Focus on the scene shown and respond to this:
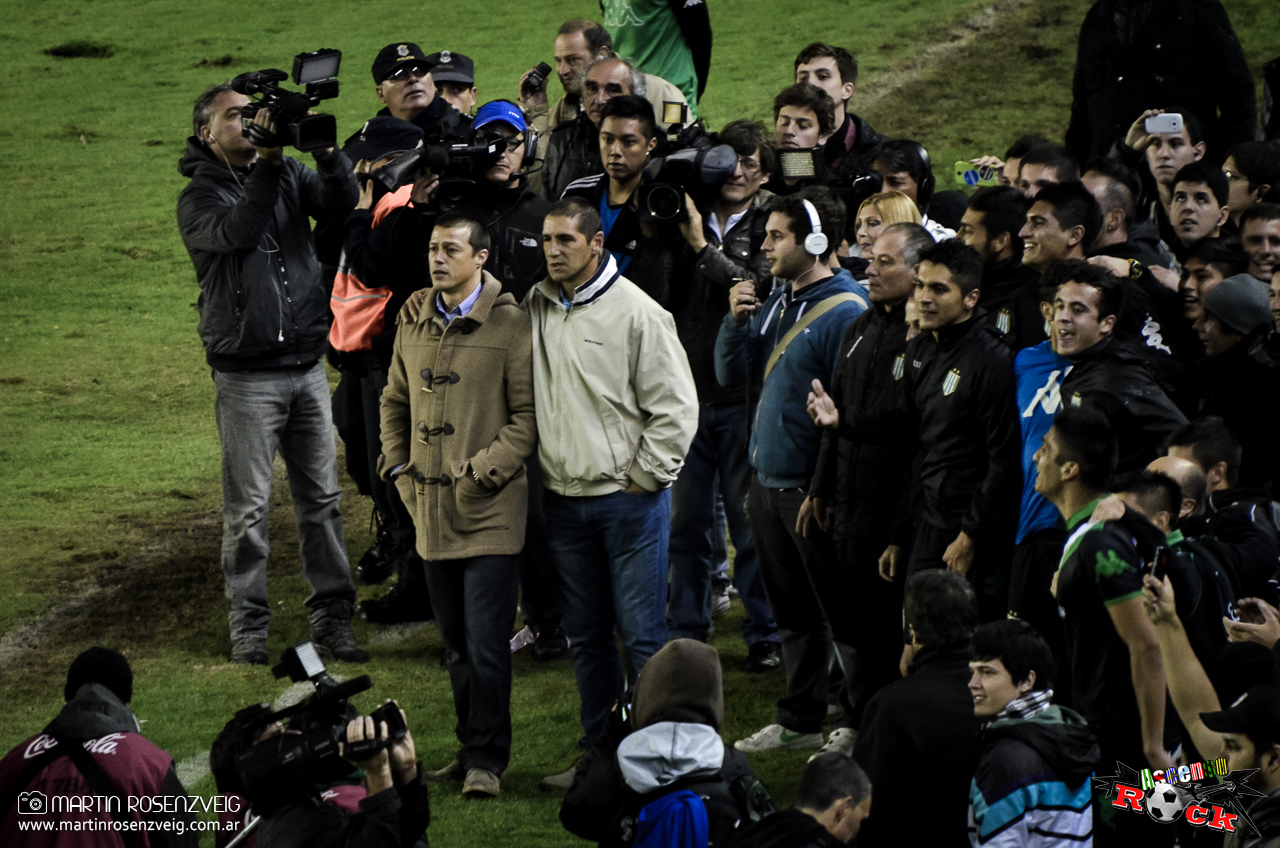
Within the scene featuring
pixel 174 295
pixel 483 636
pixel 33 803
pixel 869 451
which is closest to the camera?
pixel 33 803

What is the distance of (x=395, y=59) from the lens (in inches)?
244

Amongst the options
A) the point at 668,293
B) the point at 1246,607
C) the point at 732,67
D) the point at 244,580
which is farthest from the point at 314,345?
the point at 732,67

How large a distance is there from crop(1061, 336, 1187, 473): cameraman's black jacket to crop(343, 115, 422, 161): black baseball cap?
114 inches

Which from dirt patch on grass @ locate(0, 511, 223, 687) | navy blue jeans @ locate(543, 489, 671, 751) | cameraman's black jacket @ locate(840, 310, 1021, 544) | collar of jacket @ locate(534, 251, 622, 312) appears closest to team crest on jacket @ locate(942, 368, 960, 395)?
cameraman's black jacket @ locate(840, 310, 1021, 544)

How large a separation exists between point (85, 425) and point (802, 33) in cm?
800

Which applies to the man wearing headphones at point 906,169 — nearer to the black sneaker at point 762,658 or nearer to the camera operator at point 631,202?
the camera operator at point 631,202

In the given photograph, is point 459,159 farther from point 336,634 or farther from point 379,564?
point 379,564

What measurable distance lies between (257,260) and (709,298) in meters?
1.67

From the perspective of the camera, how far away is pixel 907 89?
12734mm

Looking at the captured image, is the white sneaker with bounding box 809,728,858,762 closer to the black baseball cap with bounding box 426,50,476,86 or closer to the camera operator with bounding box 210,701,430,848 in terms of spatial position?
the camera operator with bounding box 210,701,430,848

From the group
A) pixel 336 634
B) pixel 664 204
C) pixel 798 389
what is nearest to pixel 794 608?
pixel 798 389

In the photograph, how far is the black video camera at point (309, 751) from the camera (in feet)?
9.44

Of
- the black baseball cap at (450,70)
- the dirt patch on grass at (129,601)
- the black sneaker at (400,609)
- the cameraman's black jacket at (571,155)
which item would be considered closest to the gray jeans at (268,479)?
the black sneaker at (400,609)

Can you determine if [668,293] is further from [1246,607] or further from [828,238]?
[1246,607]
